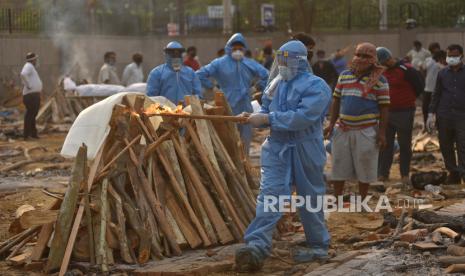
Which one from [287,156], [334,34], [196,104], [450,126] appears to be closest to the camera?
[287,156]

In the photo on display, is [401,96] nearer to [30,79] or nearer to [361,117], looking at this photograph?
[361,117]

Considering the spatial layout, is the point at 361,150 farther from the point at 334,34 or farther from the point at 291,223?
the point at 334,34

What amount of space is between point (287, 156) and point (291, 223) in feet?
5.68

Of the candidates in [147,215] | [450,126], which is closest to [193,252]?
[147,215]

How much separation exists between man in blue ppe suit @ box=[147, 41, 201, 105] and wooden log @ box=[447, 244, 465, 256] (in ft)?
20.5

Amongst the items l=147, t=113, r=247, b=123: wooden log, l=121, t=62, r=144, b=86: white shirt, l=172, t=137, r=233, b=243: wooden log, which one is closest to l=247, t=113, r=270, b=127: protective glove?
l=147, t=113, r=247, b=123: wooden log

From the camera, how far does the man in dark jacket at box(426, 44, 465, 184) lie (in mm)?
13344

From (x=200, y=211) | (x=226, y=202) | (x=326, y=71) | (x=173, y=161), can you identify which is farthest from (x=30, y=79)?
(x=200, y=211)

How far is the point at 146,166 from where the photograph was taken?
914 centimetres

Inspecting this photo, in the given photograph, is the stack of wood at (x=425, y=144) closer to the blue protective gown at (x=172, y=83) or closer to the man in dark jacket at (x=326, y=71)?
the man in dark jacket at (x=326, y=71)

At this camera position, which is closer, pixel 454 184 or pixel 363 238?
pixel 363 238

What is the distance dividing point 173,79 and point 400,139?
3.14m

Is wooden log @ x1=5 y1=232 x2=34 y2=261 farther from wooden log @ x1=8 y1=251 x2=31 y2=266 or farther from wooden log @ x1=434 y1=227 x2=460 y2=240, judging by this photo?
wooden log @ x1=434 y1=227 x2=460 y2=240

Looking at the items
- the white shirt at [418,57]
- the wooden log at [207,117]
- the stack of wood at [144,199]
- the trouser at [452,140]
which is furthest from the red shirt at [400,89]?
the white shirt at [418,57]
